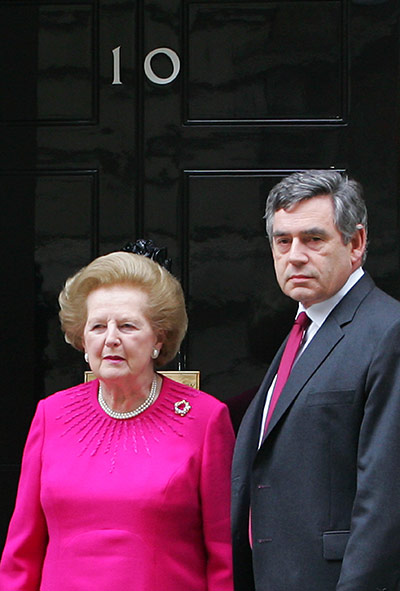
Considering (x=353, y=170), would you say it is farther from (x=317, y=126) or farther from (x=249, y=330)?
(x=249, y=330)

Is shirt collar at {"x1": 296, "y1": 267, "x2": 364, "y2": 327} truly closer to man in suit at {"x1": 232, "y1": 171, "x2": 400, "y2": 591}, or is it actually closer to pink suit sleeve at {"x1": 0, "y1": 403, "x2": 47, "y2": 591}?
man in suit at {"x1": 232, "y1": 171, "x2": 400, "y2": 591}

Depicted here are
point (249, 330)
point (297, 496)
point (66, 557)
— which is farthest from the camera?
point (249, 330)

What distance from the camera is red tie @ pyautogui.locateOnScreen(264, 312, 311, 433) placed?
334cm

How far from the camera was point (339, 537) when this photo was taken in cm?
307

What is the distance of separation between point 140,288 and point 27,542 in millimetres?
866

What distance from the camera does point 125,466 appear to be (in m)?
3.50

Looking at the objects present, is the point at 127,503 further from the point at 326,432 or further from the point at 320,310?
the point at 320,310

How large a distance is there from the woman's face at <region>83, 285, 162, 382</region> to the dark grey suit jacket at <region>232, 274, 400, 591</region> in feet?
1.51

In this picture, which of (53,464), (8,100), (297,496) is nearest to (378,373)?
(297,496)

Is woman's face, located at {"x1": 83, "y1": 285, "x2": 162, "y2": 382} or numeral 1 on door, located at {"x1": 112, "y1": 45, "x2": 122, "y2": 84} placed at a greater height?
numeral 1 on door, located at {"x1": 112, "y1": 45, "x2": 122, "y2": 84}

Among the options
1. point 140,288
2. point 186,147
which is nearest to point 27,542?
point 140,288

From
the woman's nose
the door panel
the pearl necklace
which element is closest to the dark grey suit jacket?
the pearl necklace

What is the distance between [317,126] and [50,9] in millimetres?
1261

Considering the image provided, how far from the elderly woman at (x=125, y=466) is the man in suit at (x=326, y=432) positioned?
0.52 ft
